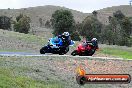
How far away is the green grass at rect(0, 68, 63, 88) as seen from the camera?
18.0 meters

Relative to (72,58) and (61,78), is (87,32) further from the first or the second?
(61,78)

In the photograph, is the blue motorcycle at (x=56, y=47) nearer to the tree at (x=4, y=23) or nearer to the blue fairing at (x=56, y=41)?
the blue fairing at (x=56, y=41)

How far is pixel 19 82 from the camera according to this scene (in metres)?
18.9

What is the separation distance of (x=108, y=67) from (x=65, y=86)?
1078 centimetres

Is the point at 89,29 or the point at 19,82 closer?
the point at 19,82

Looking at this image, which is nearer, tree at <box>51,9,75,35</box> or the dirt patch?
the dirt patch

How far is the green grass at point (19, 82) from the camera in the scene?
18050 millimetres

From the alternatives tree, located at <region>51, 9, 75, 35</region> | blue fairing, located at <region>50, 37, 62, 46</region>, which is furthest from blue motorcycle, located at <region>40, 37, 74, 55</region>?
tree, located at <region>51, 9, 75, 35</region>

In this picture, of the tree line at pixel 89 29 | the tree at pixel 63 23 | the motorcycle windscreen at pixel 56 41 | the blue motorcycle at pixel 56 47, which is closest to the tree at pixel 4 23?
the tree line at pixel 89 29

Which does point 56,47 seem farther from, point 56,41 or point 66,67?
point 66,67

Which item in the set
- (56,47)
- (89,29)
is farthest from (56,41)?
(89,29)

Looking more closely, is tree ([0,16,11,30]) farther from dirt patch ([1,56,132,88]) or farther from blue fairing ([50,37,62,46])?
dirt patch ([1,56,132,88])

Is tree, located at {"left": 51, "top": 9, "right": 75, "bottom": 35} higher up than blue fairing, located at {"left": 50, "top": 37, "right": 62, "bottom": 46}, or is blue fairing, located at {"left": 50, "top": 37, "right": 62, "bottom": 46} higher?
blue fairing, located at {"left": 50, "top": 37, "right": 62, "bottom": 46}

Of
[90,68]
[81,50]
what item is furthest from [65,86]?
A: [81,50]
